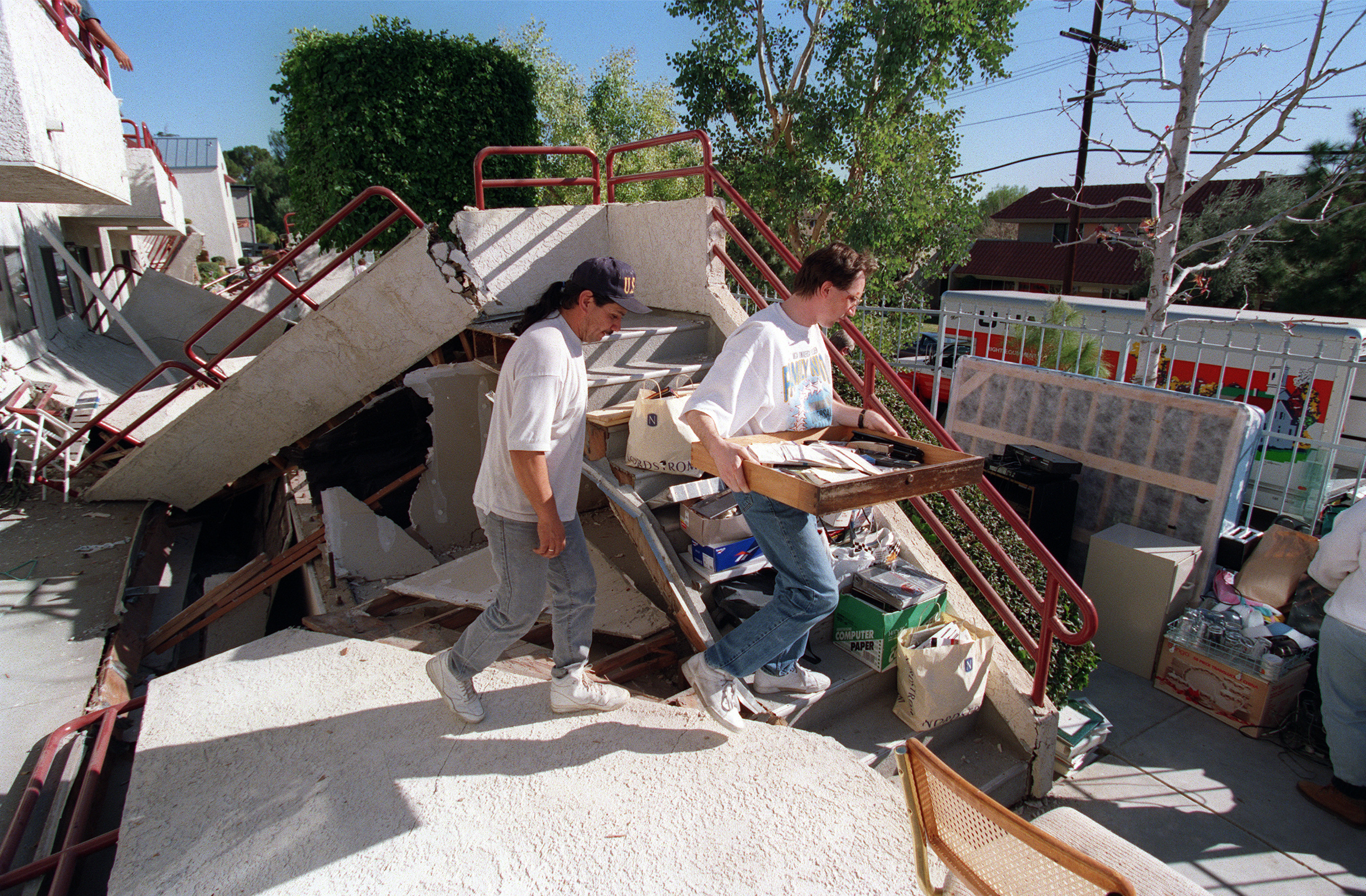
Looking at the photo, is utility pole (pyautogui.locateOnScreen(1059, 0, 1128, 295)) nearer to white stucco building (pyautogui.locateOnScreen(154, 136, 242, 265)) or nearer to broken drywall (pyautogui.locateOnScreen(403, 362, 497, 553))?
broken drywall (pyautogui.locateOnScreen(403, 362, 497, 553))

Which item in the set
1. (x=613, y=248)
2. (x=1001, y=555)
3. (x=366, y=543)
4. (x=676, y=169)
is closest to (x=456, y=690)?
(x=1001, y=555)

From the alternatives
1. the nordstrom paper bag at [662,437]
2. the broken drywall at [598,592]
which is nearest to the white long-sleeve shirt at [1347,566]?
the nordstrom paper bag at [662,437]

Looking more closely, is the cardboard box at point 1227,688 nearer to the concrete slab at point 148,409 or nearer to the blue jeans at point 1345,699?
the blue jeans at point 1345,699

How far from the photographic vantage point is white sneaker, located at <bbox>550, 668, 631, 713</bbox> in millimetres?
2977

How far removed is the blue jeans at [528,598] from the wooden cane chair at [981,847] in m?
1.44

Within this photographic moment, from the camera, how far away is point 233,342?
579cm

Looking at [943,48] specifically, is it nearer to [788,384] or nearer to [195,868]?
[788,384]

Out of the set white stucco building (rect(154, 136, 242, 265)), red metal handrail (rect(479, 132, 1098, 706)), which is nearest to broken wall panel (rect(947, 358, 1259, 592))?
red metal handrail (rect(479, 132, 1098, 706))

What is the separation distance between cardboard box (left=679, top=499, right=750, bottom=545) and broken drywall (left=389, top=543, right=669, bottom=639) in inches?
22.6

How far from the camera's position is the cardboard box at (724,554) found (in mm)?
3557

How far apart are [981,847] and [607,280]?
2116 mm

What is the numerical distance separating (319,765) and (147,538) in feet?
14.1

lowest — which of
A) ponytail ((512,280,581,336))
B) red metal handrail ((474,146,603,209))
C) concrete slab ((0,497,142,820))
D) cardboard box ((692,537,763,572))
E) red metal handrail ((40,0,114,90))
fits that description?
concrete slab ((0,497,142,820))

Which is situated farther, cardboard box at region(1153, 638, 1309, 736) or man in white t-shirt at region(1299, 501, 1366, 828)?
cardboard box at region(1153, 638, 1309, 736)
